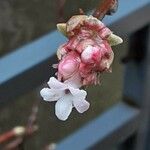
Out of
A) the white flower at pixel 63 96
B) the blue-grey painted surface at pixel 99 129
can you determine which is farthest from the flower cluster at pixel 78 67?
the blue-grey painted surface at pixel 99 129

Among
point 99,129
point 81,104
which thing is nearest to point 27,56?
point 99,129

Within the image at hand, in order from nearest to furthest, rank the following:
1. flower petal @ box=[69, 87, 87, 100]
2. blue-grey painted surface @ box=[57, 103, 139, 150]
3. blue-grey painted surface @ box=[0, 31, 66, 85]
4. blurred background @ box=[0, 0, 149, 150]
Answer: flower petal @ box=[69, 87, 87, 100]
blue-grey painted surface @ box=[0, 31, 66, 85]
blue-grey painted surface @ box=[57, 103, 139, 150]
blurred background @ box=[0, 0, 149, 150]

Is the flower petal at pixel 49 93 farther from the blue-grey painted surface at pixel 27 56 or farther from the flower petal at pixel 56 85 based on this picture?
the blue-grey painted surface at pixel 27 56

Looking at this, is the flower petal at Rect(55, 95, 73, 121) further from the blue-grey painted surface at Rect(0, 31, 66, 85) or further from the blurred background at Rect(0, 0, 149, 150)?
the blurred background at Rect(0, 0, 149, 150)

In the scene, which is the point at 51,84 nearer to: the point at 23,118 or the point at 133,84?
the point at 133,84

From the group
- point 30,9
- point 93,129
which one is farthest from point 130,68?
point 30,9

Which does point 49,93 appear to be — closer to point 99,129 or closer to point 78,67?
point 78,67

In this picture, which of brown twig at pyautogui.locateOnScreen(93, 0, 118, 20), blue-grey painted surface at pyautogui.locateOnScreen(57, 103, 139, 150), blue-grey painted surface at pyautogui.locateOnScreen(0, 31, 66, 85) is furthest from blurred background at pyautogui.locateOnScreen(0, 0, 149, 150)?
brown twig at pyautogui.locateOnScreen(93, 0, 118, 20)

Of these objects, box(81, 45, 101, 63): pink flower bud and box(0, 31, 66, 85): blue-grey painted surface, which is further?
box(0, 31, 66, 85): blue-grey painted surface
